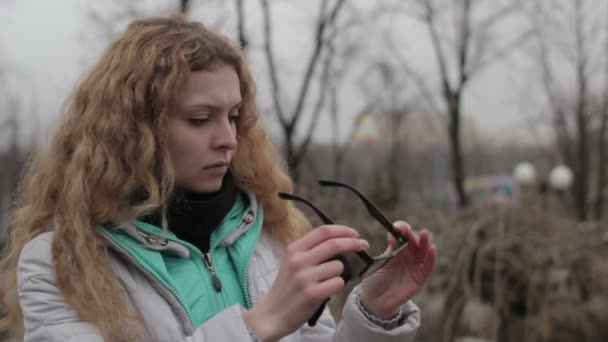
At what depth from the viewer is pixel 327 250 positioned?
3.69 feet

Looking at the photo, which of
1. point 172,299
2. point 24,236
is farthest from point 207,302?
point 24,236

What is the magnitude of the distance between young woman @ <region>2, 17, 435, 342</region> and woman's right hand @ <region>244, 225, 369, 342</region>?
0.02 m

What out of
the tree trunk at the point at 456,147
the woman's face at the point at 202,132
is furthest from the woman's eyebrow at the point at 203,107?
the tree trunk at the point at 456,147

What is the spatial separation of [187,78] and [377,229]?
13.6 feet

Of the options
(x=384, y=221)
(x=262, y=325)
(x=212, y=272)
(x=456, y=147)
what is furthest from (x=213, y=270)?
(x=456, y=147)

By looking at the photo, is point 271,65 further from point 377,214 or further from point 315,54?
point 377,214

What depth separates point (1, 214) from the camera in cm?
2319

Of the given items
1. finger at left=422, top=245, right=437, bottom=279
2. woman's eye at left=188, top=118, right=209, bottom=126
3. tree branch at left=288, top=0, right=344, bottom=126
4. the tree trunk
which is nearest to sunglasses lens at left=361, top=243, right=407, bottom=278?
finger at left=422, top=245, right=437, bottom=279

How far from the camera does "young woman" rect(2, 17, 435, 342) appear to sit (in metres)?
1.27

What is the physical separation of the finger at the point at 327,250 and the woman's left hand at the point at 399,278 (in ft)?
0.78

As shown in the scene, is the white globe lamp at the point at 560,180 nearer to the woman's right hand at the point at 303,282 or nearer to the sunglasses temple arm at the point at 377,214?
the sunglasses temple arm at the point at 377,214

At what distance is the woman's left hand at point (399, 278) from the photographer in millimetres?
1375

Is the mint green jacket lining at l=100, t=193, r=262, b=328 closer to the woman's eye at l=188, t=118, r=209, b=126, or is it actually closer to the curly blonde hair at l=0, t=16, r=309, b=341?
the curly blonde hair at l=0, t=16, r=309, b=341

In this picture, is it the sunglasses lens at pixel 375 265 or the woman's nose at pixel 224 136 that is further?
the woman's nose at pixel 224 136
